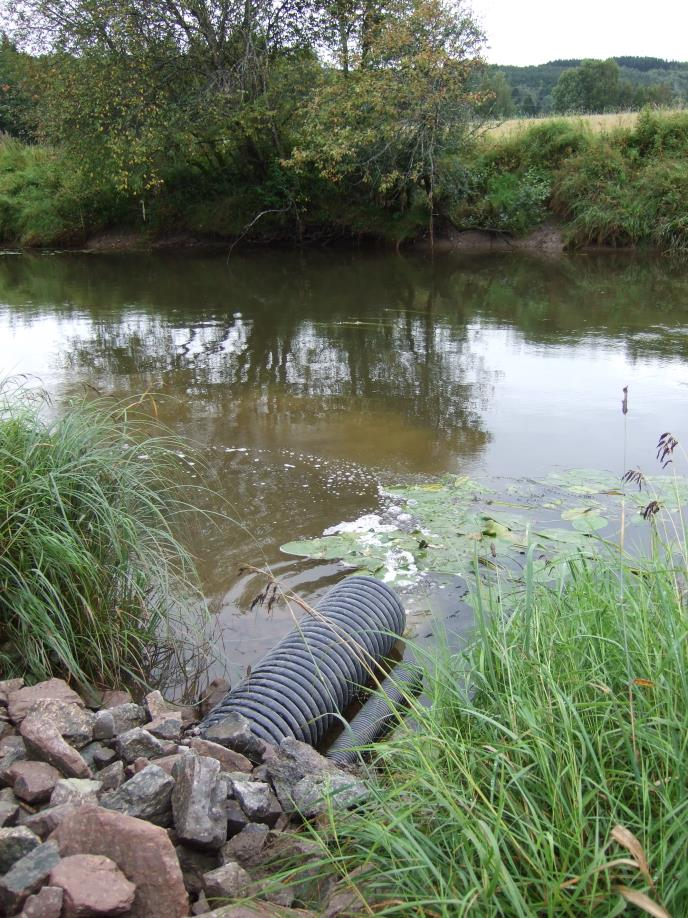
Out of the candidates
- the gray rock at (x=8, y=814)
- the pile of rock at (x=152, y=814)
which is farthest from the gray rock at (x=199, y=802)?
the gray rock at (x=8, y=814)

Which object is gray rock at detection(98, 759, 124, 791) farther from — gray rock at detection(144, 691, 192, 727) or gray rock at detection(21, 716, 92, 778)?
gray rock at detection(144, 691, 192, 727)

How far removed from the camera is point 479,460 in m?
5.93

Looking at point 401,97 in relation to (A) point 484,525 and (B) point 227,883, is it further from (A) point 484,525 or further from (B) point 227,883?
(B) point 227,883

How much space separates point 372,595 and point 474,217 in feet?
52.8

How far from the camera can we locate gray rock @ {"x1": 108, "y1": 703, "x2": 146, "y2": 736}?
274 cm

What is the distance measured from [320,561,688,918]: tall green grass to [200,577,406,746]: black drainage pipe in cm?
67

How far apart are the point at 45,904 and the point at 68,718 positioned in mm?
889

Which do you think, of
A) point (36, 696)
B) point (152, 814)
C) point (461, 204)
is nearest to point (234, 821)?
point (152, 814)

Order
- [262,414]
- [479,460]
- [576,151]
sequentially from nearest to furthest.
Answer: [479,460] → [262,414] → [576,151]

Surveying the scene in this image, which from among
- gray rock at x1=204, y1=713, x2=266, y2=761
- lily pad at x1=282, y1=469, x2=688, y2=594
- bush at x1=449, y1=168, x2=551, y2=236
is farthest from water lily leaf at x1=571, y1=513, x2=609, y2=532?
bush at x1=449, y1=168, x2=551, y2=236

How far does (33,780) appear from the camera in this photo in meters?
2.31

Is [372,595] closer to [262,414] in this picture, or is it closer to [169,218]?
[262,414]

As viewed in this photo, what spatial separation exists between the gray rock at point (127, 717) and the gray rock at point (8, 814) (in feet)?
1.82

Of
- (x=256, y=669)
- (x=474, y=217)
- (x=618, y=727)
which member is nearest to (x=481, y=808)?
(x=618, y=727)
